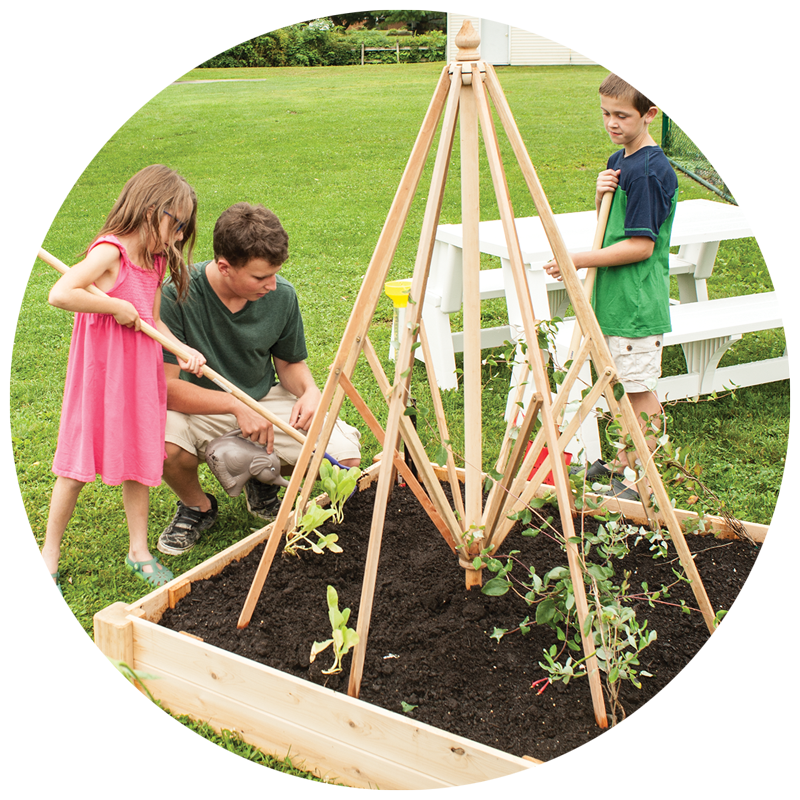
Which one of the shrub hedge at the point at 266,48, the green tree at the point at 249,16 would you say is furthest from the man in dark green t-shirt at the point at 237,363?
the green tree at the point at 249,16

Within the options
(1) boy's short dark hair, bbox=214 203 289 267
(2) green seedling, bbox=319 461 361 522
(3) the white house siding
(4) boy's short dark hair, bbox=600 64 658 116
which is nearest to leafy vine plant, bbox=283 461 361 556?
(2) green seedling, bbox=319 461 361 522

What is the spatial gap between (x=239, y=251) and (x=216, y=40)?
26837 mm

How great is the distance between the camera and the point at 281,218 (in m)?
8.93

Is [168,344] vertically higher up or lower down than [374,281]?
lower down

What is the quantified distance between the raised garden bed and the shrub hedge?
24.9 metres

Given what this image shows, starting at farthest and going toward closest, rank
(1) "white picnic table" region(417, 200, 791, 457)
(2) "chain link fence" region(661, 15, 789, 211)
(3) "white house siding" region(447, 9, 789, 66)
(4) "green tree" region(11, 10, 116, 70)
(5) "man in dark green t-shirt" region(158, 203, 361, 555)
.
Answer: (3) "white house siding" region(447, 9, 789, 66) < (4) "green tree" region(11, 10, 116, 70) < (2) "chain link fence" region(661, 15, 789, 211) < (1) "white picnic table" region(417, 200, 791, 457) < (5) "man in dark green t-shirt" region(158, 203, 361, 555)

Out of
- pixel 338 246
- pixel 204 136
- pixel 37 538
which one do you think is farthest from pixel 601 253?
pixel 204 136

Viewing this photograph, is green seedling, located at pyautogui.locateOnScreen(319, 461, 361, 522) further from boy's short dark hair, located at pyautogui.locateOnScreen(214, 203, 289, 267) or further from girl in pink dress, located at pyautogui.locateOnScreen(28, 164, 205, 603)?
boy's short dark hair, located at pyautogui.locateOnScreen(214, 203, 289, 267)

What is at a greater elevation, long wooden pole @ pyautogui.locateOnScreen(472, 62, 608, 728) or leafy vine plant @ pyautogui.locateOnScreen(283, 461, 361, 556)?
long wooden pole @ pyautogui.locateOnScreen(472, 62, 608, 728)

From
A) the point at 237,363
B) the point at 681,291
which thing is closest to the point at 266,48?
the point at 681,291

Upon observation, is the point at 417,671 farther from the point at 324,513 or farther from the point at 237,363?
the point at 237,363

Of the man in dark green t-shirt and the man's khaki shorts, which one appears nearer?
the man in dark green t-shirt

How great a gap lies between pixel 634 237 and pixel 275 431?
1.61 metres

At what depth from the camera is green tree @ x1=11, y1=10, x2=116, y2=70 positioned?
11609 millimetres
